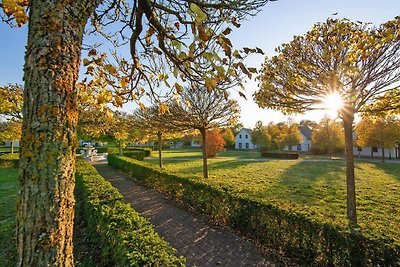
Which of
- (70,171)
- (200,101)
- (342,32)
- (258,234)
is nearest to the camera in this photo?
(70,171)

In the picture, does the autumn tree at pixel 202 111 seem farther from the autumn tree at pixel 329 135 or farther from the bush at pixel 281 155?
the autumn tree at pixel 329 135

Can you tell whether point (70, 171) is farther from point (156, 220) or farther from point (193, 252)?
point (156, 220)

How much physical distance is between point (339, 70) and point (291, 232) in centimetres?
356

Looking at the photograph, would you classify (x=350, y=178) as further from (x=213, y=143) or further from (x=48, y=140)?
(x=213, y=143)

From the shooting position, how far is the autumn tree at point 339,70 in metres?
4.71

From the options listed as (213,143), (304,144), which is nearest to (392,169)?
(213,143)

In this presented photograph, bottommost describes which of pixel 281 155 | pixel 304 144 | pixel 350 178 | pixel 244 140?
pixel 281 155

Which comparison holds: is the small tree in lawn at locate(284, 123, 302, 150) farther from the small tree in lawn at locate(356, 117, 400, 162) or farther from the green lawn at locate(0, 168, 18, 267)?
the green lawn at locate(0, 168, 18, 267)

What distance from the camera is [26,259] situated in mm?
1256

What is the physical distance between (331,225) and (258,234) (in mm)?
1829

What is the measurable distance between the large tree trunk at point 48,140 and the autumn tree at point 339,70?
4703 millimetres

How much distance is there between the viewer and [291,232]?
4789 millimetres

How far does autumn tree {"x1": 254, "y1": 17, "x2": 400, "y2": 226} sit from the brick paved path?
237 cm

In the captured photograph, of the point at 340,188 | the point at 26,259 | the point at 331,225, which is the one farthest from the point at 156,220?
the point at 340,188
